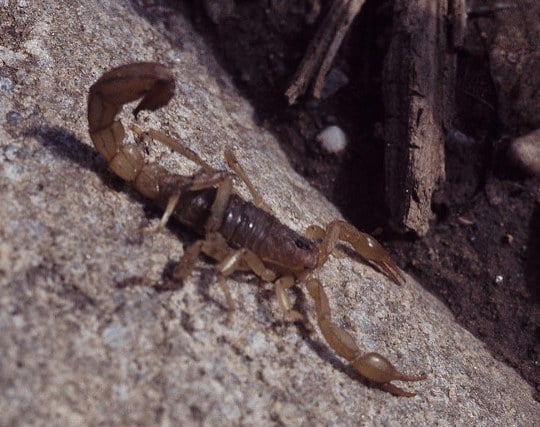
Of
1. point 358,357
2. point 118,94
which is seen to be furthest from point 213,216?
point 358,357

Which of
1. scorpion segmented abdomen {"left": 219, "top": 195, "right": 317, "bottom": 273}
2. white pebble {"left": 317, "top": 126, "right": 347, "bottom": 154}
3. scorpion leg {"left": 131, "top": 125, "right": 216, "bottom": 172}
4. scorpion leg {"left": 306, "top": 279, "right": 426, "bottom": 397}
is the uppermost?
scorpion leg {"left": 131, "top": 125, "right": 216, "bottom": 172}

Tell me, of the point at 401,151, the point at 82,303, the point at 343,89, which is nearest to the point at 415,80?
the point at 401,151

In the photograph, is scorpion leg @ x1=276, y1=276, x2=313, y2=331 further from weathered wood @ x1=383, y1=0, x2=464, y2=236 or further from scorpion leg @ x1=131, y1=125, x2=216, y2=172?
weathered wood @ x1=383, y1=0, x2=464, y2=236

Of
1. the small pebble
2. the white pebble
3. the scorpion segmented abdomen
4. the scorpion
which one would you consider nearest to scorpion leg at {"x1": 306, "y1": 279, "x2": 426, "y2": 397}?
the scorpion

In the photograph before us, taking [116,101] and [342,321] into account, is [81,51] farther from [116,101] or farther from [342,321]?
[342,321]

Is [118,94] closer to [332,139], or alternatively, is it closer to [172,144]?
[172,144]
